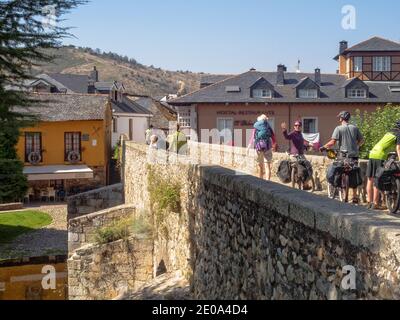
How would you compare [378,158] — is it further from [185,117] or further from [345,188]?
[185,117]

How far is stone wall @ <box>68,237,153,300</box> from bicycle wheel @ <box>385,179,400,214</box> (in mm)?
7734

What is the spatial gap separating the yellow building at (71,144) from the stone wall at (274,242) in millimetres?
24913

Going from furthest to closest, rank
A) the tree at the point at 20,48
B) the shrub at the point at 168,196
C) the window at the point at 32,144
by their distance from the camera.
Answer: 1. the window at the point at 32,144
2. the shrub at the point at 168,196
3. the tree at the point at 20,48

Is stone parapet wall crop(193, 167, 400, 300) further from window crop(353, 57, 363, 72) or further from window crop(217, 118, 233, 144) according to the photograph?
window crop(353, 57, 363, 72)

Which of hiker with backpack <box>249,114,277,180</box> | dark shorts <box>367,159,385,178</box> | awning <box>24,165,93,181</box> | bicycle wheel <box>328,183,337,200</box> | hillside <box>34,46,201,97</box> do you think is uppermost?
hillside <box>34,46,201,97</box>

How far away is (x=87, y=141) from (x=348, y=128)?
91.6 feet

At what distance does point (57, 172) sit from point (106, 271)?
18529 millimetres

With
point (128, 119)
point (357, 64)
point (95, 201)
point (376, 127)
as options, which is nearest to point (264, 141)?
point (376, 127)

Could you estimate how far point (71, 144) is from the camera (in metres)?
35.6

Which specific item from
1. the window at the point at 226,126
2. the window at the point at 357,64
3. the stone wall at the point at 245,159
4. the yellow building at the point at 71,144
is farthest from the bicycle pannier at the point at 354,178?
the window at the point at 357,64

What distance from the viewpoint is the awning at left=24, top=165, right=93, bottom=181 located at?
106 feet

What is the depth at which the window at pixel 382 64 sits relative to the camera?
41.2 m

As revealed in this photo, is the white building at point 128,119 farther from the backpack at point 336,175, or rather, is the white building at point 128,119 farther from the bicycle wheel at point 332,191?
the backpack at point 336,175

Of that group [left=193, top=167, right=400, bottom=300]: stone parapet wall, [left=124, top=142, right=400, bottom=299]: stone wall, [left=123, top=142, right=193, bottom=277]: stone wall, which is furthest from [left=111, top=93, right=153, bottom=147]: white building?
[left=193, top=167, right=400, bottom=300]: stone parapet wall
